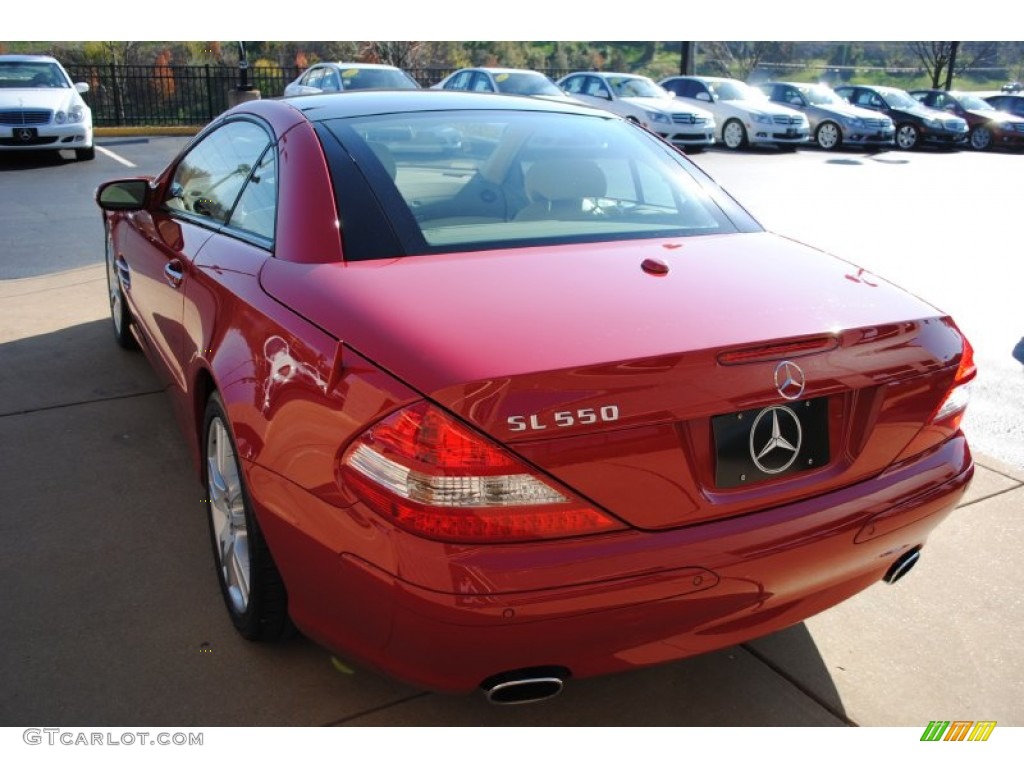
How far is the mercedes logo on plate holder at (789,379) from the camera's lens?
2.11 m

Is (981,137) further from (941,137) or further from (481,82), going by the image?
(481,82)

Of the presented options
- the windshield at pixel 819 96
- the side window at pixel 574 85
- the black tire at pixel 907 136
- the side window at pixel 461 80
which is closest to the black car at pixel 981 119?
the black tire at pixel 907 136

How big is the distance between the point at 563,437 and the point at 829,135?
22.2 m

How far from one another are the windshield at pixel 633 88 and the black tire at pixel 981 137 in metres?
9.25

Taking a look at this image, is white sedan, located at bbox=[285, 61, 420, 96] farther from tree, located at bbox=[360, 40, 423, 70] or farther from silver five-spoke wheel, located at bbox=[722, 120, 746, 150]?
tree, located at bbox=[360, 40, 423, 70]

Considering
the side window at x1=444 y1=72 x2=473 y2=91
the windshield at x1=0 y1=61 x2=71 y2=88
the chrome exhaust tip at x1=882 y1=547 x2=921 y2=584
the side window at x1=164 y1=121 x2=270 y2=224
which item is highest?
the side window at x1=164 y1=121 x2=270 y2=224

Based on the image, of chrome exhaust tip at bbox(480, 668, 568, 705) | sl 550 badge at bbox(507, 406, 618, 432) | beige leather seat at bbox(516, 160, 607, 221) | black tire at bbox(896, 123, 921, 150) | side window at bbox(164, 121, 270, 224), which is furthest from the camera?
black tire at bbox(896, 123, 921, 150)

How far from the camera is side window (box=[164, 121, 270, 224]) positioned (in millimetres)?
3320

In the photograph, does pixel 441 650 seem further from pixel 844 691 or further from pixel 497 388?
pixel 844 691

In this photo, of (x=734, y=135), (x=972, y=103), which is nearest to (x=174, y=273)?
(x=734, y=135)

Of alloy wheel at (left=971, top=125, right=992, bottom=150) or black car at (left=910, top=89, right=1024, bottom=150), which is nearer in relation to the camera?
black car at (left=910, top=89, right=1024, bottom=150)

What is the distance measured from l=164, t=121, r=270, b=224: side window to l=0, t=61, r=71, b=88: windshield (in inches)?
496

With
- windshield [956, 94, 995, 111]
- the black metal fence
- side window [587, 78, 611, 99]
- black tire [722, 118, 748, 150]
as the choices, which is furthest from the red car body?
windshield [956, 94, 995, 111]

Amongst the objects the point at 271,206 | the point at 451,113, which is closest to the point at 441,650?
the point at 271,206
